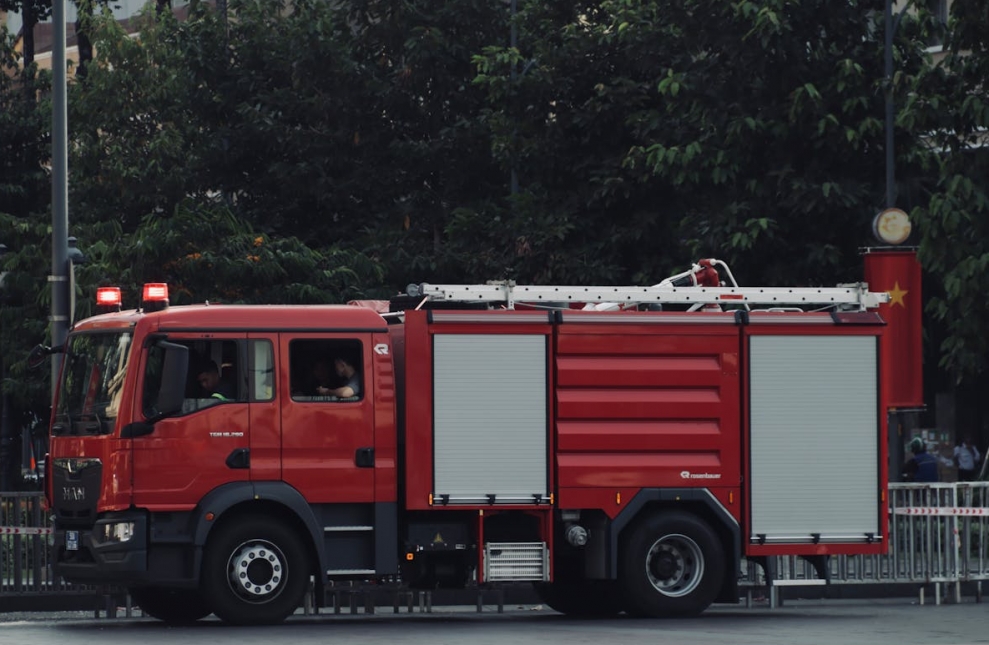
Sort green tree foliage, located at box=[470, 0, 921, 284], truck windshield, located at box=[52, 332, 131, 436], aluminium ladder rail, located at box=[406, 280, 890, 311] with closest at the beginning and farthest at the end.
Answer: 1. truck windshield, located at box=[52, 332, 131, 436]
2. aluminium ladder rail, located at box=[406, 280, 890, 311]
3. green tree foliage, located at box=[470, 0, 921, 284]

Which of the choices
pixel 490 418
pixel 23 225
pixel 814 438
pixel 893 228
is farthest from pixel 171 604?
pixel 23 225

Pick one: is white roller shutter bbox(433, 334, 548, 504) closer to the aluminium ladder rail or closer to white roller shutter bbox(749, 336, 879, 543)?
the aluminium ladder rail

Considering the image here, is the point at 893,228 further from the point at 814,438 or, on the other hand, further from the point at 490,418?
the point at 490,418

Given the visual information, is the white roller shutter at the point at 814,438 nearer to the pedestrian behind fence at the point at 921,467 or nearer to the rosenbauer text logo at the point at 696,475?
the rosenbauer text logo at the point at 696,475

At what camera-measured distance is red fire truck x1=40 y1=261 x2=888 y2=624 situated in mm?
16000

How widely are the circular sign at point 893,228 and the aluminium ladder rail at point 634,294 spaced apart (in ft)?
19.8

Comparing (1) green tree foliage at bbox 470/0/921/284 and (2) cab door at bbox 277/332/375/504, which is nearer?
(2) cab door at bbox 277/332/375/504

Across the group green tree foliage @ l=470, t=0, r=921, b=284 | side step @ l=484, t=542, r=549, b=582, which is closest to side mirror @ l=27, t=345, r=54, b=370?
side step @ l=484, t=542, r=549, b=582

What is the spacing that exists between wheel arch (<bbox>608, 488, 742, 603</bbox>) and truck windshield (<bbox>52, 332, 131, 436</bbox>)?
13.5ft

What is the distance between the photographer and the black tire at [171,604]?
17.3 meters

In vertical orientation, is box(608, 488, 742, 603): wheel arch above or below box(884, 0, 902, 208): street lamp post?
below

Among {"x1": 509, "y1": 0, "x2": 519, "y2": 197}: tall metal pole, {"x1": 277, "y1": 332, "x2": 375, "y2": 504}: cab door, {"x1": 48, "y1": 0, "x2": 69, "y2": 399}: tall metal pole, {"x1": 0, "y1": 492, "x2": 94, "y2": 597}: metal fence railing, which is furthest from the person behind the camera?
{"x1": 509, "y1": 0, "x2": 519, "y2": 197}: tall metal pole

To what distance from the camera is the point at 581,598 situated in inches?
713

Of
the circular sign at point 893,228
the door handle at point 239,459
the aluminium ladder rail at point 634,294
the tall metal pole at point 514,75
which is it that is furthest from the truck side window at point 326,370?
the tall metal pole at point 514,75
